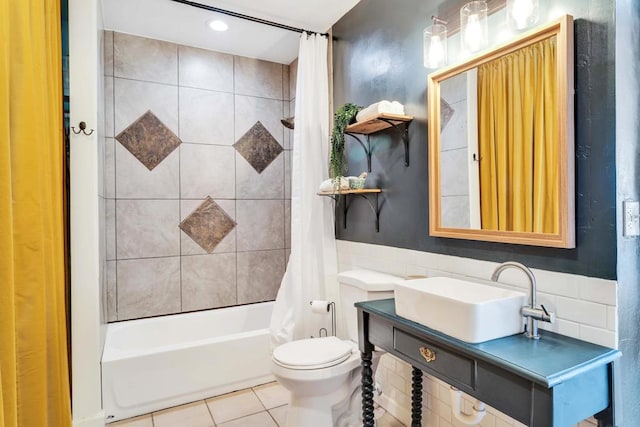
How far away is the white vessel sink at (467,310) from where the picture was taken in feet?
4.05

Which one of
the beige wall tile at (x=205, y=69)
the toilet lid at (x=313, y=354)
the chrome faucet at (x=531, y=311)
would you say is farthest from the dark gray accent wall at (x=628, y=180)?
the beige wall tile at (x=205, y=69)

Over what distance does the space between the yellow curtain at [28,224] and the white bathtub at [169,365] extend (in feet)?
2.23

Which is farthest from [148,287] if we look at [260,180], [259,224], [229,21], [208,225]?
[229,21]

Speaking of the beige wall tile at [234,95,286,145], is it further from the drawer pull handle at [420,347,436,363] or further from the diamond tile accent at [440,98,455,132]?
the drawer pull handle at [420,347,436,363]

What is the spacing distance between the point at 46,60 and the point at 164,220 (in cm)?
167

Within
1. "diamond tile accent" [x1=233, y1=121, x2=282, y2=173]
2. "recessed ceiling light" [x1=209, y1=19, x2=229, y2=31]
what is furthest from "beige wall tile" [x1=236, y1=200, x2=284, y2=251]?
"recessed ceiling light" [x1=209, y1=19, x2=229, y2=31]

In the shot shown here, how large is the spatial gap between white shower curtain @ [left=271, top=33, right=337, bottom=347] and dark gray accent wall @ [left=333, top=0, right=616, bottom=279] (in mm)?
140

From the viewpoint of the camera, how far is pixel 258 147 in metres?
3.38

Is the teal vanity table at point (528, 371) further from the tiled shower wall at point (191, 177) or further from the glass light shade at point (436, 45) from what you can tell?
the tiled shower wall at point (191, 177)

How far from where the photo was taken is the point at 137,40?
2.90 meters

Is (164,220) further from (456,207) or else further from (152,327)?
(456,207)

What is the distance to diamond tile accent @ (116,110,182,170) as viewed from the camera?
2.88 m

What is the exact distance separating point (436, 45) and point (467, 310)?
4.22 ft

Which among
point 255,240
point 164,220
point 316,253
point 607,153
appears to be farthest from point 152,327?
point 607,153
